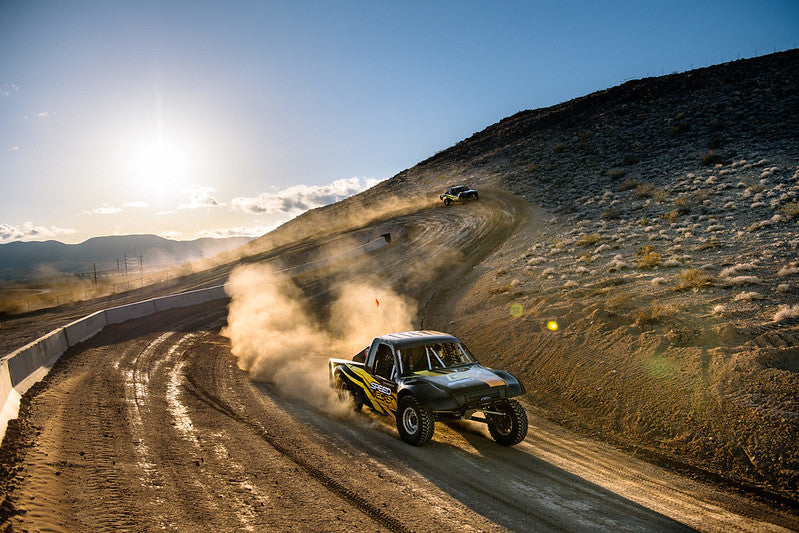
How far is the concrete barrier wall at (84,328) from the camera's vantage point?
53.9ft


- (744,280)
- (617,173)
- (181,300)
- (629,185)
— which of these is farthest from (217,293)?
(617,173)

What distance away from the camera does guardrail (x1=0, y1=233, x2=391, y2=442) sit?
8.82m

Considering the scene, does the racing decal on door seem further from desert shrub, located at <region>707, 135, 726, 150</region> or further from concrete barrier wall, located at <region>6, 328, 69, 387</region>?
desert shrub, located at <region>707, 135, 726, 150</region>

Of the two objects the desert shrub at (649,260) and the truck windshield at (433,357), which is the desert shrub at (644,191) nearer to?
the desert shrub at (649,260)

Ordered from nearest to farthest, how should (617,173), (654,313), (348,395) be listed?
(348,395), (654,313), (617,173)

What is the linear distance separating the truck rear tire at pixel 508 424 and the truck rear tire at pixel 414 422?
113 centimetres

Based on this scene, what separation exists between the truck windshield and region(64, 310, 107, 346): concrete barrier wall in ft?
45.4

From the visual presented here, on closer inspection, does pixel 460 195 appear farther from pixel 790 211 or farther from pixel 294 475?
pixel 294 475

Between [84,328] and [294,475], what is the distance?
15.9 m

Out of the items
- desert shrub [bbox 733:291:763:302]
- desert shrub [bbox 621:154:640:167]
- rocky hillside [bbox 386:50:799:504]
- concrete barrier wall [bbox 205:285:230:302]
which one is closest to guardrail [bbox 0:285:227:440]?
concrete barrier wall [bbox 205:285:230:302]

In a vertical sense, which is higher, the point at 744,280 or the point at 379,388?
the point at 744,280

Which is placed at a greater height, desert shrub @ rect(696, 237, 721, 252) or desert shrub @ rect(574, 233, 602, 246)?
desert shrub @ rect(574, 233, 602, 246)

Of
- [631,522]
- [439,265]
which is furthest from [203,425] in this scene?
[439,265]

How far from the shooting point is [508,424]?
7.65 metres
